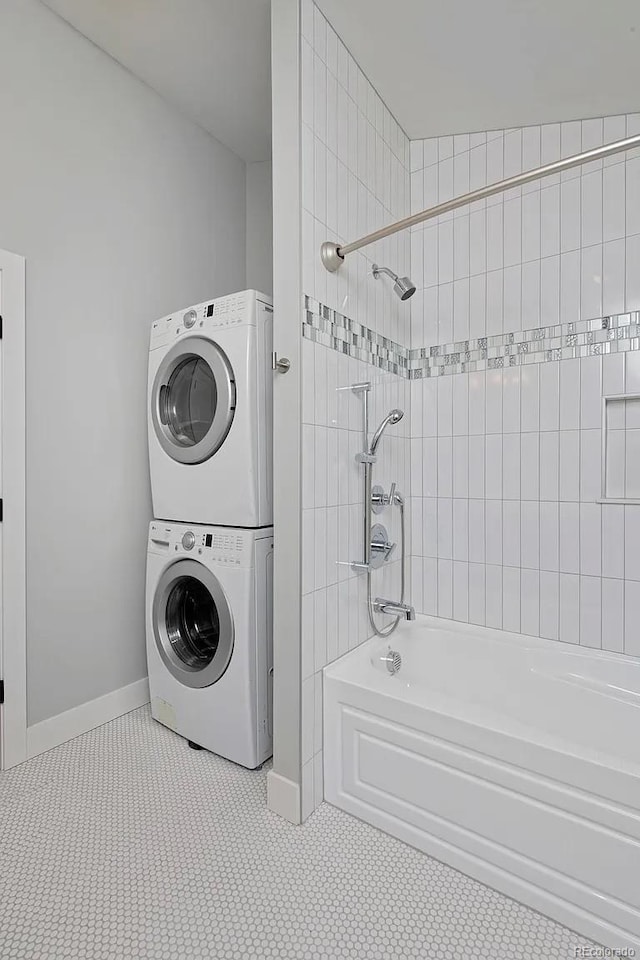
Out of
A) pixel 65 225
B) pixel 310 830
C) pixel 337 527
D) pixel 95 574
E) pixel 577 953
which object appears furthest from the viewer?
pixel 95 574

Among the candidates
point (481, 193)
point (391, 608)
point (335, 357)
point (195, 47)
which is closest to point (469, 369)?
point (335, 357)

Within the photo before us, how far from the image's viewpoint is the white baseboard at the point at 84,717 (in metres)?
2.02

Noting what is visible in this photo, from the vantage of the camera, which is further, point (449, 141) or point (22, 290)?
point (449, 141)

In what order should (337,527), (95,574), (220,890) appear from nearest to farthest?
(220,890), (337,527), (95,574)

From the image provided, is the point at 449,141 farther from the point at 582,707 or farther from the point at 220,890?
the point at 220,890

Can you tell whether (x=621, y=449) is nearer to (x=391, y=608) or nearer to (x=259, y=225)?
(x=391, y=608)

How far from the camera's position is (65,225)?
2102 millimetres

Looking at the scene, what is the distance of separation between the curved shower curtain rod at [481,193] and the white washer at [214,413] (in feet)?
0.96

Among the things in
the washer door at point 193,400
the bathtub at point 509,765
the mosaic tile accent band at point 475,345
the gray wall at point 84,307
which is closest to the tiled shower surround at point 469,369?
the mosaic tile accent band at point 475,345

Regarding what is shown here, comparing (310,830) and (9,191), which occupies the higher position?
(9,191)

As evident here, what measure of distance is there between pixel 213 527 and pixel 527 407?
54.4 inches

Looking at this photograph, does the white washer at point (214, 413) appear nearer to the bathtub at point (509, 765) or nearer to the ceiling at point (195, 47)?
the bathtub at point (509, 765)

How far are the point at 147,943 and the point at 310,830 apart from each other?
552 millimetres

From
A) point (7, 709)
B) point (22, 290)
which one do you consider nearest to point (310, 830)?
point (7, 709)
